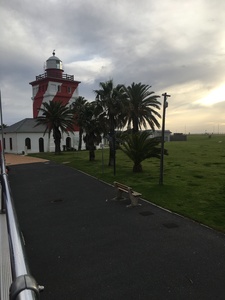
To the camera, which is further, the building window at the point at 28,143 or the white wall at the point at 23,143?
the building window at the point at 28,143

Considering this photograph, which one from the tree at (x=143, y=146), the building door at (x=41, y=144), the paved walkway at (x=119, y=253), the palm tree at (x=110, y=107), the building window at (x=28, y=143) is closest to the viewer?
the paved walkway at (x=119, y=253)

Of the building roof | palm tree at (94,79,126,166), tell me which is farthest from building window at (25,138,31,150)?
palm tree at (94,79,126,166)

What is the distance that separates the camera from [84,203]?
41.1 feet

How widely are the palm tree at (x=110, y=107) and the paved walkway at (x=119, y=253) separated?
12286 mm

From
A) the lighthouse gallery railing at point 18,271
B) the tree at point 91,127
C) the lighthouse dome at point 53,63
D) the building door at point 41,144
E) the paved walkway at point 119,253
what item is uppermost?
Result: the lighthouse dome at point 53,63

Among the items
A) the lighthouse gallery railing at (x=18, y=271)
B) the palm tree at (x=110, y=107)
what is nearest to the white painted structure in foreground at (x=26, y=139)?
the palm tree at (x=110, y=107)

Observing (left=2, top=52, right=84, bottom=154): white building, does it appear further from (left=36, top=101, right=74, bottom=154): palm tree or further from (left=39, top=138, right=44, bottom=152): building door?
(left=36, top=101, right=74, bottom=154): palm tree

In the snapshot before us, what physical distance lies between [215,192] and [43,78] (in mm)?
45178

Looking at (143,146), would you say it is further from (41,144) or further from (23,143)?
(41,144)

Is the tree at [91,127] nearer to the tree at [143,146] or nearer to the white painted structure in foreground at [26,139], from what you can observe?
the tree at [143,146]

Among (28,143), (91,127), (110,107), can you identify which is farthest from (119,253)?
(28,143)

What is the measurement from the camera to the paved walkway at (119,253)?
5.48 metres

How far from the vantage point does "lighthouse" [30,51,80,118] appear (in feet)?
169

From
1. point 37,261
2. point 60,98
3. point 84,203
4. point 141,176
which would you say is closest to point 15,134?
point 60,98
